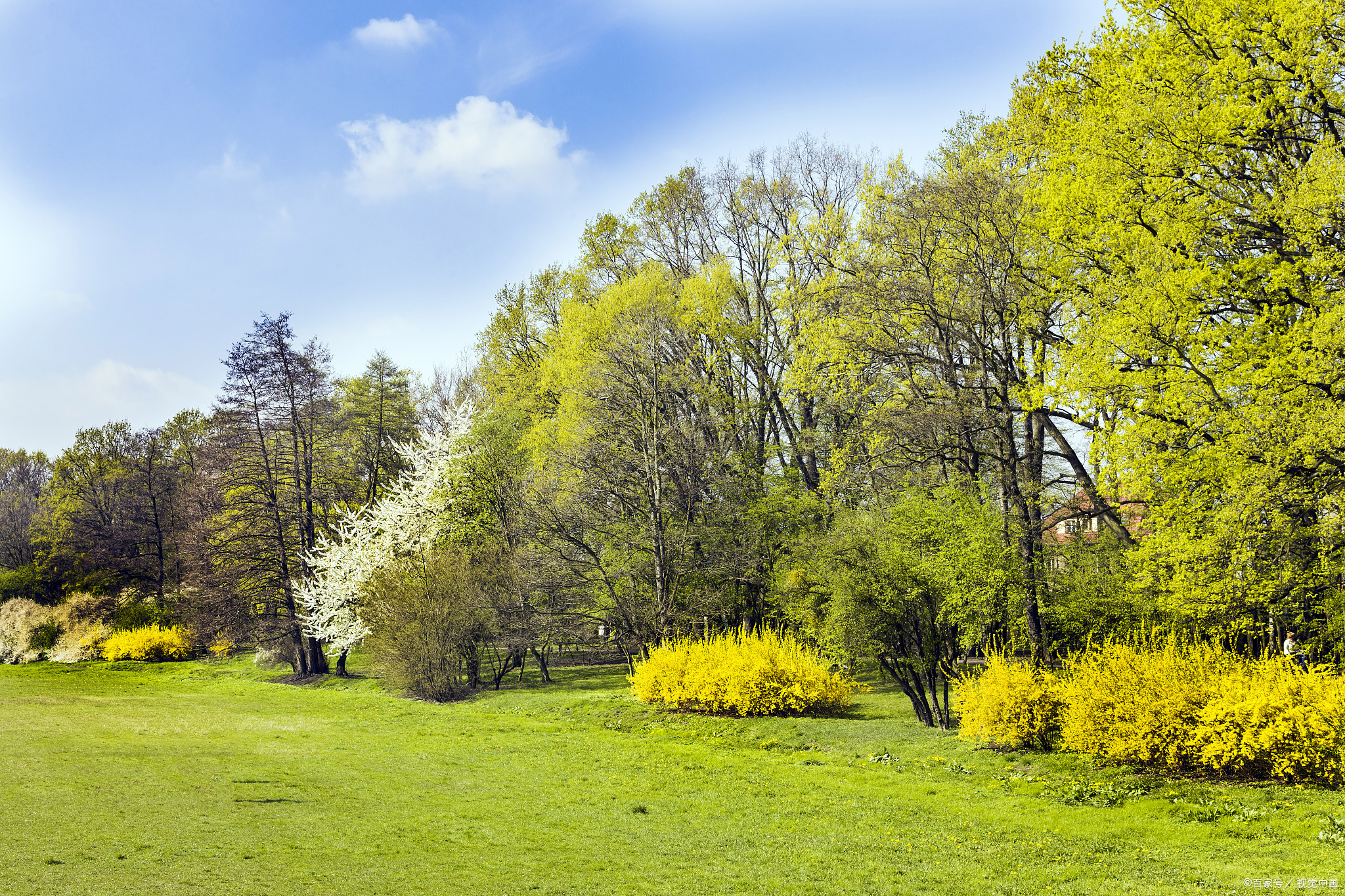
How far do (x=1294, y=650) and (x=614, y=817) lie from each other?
423 inches

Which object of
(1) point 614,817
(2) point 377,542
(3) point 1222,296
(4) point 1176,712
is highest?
(3) point 1222,296

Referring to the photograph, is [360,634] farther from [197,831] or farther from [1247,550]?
[1247,550]

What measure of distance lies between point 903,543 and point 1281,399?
7392 millimetres

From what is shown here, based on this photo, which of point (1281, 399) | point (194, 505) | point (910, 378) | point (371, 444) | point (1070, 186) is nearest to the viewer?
point (1281, 399)

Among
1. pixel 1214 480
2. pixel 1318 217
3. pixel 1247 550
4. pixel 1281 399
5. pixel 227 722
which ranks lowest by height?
pixel 227 722

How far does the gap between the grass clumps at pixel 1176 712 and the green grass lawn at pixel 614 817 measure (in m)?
0.44

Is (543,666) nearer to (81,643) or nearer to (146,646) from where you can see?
(146,646)

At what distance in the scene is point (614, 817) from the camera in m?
9.47

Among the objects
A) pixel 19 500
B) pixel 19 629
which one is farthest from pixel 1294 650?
pixel 19 500

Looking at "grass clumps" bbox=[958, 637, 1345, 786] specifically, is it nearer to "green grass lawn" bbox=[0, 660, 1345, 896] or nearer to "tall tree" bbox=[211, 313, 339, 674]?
"green grass lawn" bbox=[0, 660, 1345, 896]

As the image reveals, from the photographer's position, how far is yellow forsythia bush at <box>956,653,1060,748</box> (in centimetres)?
1186

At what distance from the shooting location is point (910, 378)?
1814 cm

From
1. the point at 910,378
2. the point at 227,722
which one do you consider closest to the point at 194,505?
the point at 227,722

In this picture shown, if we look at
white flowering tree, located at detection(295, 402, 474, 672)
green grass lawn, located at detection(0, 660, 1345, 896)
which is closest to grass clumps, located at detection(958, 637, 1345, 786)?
green grass lawn, located at detection(0, 660, 1345, 896)
